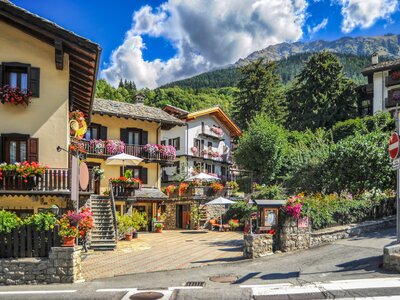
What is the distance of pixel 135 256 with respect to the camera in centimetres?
1691

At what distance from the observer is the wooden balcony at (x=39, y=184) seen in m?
16.7

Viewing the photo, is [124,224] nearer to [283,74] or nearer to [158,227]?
[158,227]

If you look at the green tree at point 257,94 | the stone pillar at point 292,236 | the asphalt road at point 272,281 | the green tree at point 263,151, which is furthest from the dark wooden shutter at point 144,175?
the green tree at point 257,94

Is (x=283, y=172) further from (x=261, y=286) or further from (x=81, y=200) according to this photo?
(x=261, y=286)

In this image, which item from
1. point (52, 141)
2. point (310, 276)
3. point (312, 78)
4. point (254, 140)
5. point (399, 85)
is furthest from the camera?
point (312, 78)

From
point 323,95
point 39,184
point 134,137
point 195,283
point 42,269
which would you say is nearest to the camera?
point 195,283

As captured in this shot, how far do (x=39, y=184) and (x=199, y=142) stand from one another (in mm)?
28124

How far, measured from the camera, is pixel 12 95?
663 inches

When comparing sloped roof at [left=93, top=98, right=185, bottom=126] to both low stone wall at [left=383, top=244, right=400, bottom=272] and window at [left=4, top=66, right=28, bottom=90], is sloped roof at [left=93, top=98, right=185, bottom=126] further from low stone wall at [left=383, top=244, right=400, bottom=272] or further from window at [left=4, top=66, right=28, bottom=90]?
low stone wall at [left=383, top=244, right=400, bottom=272]

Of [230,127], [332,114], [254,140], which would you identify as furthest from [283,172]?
[332,114]

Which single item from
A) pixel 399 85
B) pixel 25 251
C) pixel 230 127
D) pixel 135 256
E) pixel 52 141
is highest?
pixel 399 85

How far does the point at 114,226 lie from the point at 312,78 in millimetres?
40985

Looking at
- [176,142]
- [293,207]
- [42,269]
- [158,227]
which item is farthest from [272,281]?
[176,142]

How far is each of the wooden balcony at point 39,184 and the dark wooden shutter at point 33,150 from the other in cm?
81
